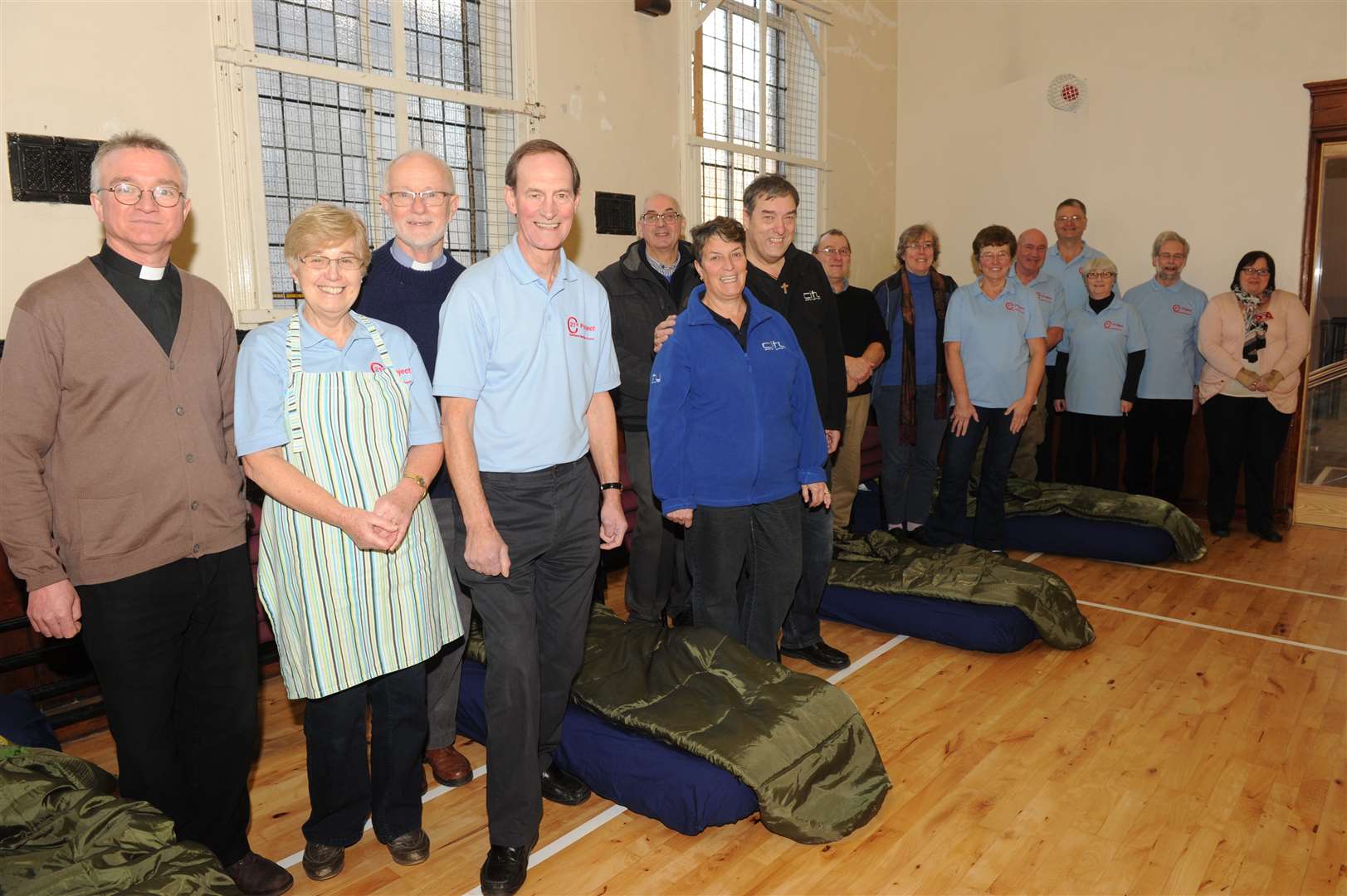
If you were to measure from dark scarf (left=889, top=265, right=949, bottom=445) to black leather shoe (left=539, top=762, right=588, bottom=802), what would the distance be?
10.4ft

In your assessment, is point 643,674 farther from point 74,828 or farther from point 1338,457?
point 1338,457

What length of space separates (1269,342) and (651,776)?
503cm

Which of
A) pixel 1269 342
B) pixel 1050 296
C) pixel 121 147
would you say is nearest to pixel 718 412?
pixel 121 147

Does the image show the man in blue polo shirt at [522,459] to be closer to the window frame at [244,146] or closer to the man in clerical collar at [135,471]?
the man in clerical collar at [135,471]

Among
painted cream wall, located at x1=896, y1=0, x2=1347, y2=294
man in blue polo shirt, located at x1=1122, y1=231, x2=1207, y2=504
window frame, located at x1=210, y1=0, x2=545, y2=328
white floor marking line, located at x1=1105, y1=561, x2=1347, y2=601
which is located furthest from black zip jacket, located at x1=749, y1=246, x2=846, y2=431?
painted cream wall, located at x1=896, y1=0, x2=1347, y2=294

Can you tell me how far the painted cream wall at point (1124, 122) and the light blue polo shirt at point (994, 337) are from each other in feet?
7.76

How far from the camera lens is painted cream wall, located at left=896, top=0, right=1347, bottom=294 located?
20.7 ft

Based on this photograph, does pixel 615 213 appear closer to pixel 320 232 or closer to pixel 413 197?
pixel 413 197

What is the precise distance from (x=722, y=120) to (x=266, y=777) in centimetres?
515

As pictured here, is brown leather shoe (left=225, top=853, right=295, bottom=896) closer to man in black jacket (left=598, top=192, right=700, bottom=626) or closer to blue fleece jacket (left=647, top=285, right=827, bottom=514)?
blue fleece jacket (left=647, top=285, right=827, bottom=514)

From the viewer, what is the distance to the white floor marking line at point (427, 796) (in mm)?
2604

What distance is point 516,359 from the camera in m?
2.30

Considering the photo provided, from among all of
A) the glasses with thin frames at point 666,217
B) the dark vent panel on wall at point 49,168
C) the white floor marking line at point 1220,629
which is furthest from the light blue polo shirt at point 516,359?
the white floor marking line at point 1220,629

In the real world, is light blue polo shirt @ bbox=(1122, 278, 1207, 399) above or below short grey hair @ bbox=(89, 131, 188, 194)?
below
